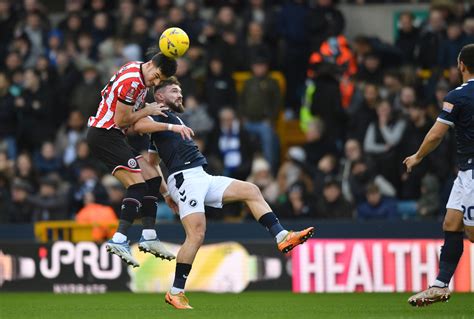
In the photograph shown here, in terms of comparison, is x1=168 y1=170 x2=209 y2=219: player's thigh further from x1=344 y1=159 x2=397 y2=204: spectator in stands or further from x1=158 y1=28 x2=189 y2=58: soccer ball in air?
x1=344 y1=159 x2=397 y2=204: spectator in stands

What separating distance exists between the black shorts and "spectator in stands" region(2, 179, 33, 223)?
7.42 metres

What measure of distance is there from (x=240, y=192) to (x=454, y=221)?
2.25 meters

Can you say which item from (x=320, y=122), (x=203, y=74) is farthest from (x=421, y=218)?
(x=203, y=74)

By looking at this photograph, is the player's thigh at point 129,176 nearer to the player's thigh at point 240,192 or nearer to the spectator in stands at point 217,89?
the player's thigh at point 240,192

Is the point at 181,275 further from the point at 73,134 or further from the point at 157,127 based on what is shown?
the point at 73,134

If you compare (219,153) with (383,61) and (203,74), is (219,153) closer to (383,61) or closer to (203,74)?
(203,74)

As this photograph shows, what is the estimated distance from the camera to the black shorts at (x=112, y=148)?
43.6 feet

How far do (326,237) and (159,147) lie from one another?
18.3 feet

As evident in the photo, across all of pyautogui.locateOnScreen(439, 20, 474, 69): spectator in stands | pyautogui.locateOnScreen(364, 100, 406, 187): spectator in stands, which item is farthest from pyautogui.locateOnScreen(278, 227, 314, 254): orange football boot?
pyautogui.locateOnScreen(439, 20, 474, 69): spectator in stands

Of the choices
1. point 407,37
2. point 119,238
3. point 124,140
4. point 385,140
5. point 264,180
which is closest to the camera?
point 119,238

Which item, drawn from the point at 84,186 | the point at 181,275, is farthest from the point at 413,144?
the point at 181,275

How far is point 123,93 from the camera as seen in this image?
13.0 metres

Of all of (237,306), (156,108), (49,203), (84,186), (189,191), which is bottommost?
(237,306)

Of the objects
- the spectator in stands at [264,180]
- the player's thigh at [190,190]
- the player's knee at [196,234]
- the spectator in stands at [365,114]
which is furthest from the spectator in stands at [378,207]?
the player's knee at [196,234]
